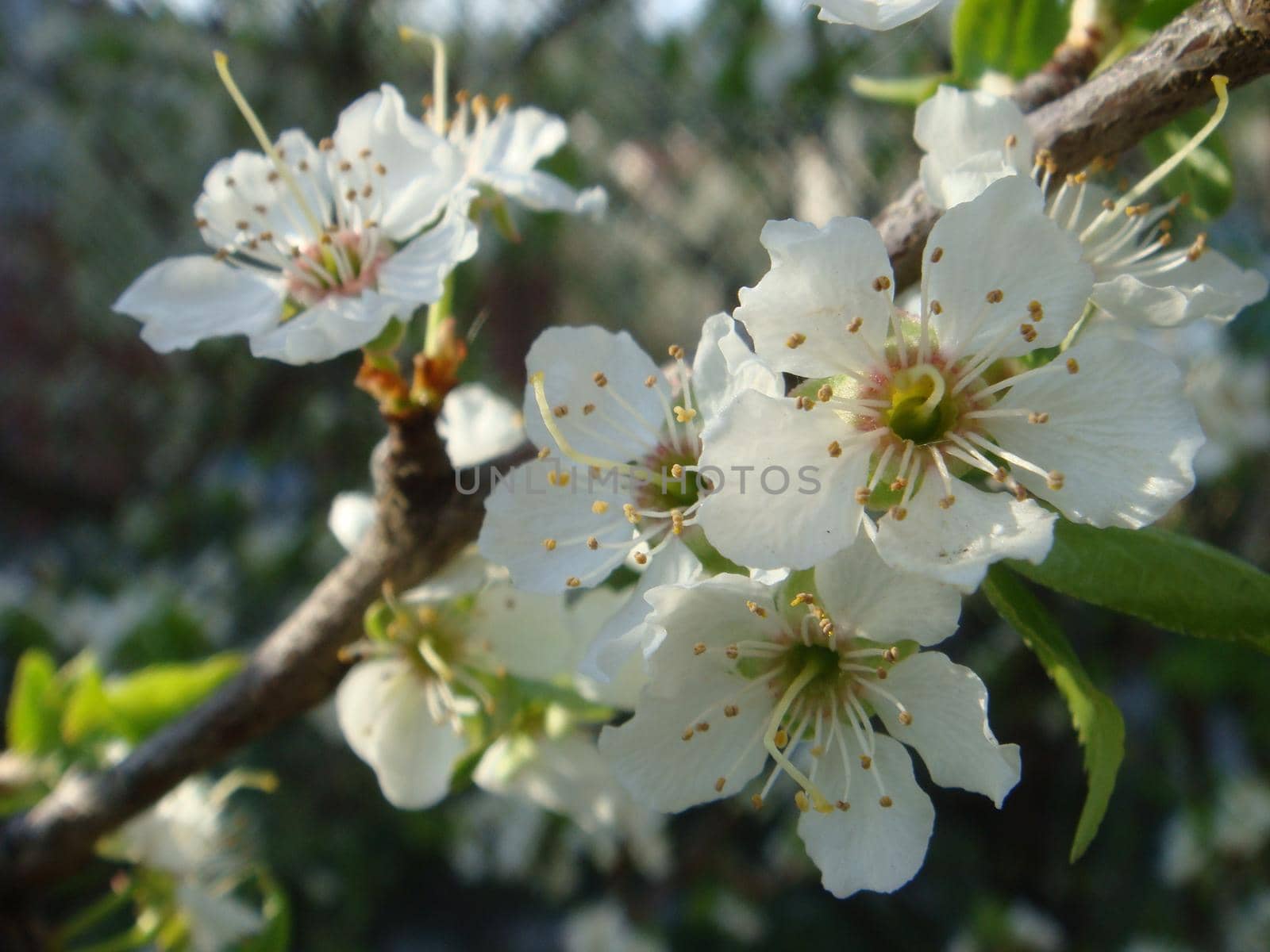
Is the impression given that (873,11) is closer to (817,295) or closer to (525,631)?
(817,295)

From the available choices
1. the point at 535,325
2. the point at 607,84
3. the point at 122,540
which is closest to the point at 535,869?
the point at 122,540

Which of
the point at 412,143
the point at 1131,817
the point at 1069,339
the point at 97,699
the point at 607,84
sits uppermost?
the point at 412,143

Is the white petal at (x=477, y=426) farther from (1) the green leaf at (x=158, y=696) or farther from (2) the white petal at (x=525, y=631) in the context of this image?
(1) the green leaf at (x=158, y=696)

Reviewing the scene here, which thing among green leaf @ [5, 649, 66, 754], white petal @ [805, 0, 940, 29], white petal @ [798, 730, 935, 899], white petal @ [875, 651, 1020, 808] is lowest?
green leaf @ [5, 649, 66, 754]

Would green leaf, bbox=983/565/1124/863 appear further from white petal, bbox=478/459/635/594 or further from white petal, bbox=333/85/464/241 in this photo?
white petal, bbox=333/85/464/241

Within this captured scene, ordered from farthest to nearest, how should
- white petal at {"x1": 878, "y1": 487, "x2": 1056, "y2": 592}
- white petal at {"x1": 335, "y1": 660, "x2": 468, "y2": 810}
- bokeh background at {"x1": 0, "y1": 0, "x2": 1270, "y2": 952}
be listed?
bokeh background at {"x1": 0, "y1": 0, "x2": 1270, "y2": 952} → white petal at {"x1": 335, "y1": 660, "x2": 468, "y2": 810} → white petal at {"x1": 878, "y1": 487, "x2": 1056, "y2": 592}

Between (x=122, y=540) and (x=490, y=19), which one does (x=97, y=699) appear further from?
(x=490, y=19)

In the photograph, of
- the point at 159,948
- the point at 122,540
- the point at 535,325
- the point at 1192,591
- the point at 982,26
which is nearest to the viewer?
the point at 1192,591

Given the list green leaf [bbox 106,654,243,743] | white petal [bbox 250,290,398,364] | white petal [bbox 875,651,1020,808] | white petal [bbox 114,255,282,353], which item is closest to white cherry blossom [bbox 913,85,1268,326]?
white petal [bbox 875,651,1020,808]
